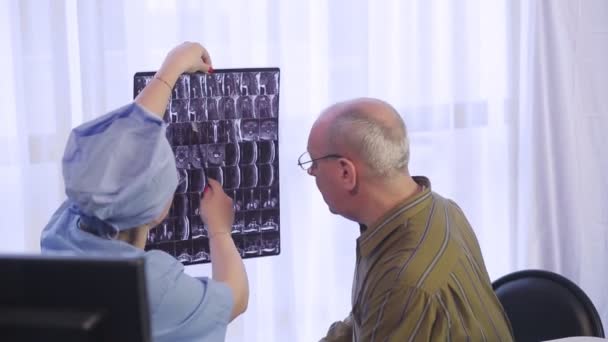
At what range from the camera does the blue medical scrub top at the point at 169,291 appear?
1379 mm

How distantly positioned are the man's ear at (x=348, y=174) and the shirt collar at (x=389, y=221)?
0.10 m

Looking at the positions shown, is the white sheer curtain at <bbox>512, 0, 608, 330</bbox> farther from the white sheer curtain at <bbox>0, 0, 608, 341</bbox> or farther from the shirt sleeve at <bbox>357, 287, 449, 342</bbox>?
the shirt sleeve at <bbox>357, 287, 449, 342</bbox>

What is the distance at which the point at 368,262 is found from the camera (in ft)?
5.90

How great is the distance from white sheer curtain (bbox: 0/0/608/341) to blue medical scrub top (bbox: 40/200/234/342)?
2.84 ft

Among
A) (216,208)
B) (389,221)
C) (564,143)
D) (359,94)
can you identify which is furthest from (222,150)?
(564,143)

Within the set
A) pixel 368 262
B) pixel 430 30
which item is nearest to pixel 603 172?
pixel 430 30

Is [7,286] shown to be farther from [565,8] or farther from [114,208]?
[565,8]

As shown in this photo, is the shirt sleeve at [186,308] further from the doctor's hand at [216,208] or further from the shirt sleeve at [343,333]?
the shirt sleeve at [343,333]

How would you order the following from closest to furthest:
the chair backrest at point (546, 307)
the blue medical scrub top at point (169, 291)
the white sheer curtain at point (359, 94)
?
the blue medical scrub top at point (169, 291)
the chair backrest at point (546, 307)
the white sheer curtain at point (359, 94)

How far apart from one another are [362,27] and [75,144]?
1.50 metres

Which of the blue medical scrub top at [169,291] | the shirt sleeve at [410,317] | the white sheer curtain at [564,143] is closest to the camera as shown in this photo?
the blue medical scrub top at [169,291]

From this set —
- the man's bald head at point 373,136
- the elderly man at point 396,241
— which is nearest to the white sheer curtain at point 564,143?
the elderly man at point 396,241

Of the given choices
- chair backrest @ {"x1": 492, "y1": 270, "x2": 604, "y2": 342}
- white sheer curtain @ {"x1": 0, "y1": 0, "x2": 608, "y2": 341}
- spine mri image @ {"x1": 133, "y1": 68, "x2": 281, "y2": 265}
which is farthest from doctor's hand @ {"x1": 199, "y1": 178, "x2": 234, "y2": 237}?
chair backrest @ {"x1": 492, "y1": 270, "x2": 604, "y2": 342}

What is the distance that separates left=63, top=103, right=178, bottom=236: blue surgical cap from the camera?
138cm
